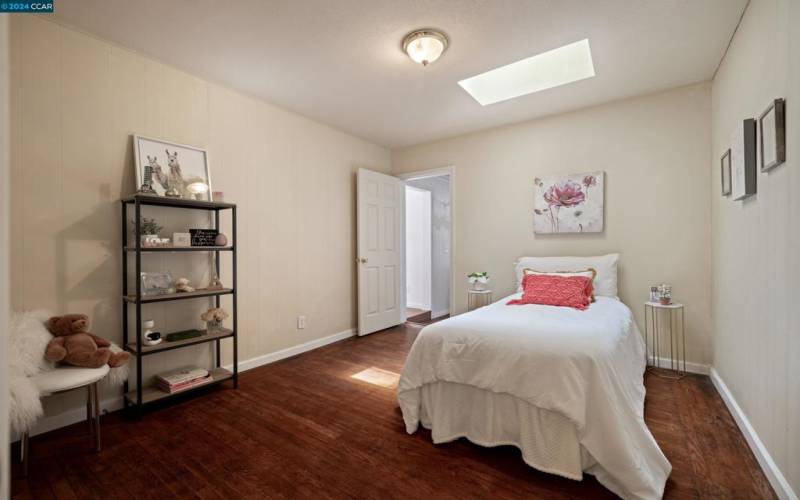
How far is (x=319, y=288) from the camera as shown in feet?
13.4

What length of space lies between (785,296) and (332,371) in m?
3.02

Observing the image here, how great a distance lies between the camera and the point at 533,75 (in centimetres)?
329

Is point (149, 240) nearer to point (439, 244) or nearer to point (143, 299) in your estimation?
point (143, 299)

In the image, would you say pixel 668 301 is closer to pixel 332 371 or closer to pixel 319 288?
pixel 332 371

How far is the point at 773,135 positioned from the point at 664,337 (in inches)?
87.2

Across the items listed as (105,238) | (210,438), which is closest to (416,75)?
(105,238)

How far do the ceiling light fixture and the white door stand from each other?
6.48 ft

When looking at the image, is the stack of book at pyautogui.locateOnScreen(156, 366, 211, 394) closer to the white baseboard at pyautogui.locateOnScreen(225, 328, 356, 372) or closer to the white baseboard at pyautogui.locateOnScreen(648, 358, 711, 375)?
the white baseboard at pyautogui.locateOnScreen(225, 328, 356, 372)

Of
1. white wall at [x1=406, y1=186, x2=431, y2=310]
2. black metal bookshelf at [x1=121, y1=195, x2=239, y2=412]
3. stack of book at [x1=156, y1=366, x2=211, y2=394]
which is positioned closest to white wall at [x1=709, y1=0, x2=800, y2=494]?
black metal bookshelf at [x1=121, y1=195, x2=239, y2=412]

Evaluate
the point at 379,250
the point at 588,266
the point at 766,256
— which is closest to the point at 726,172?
the point at 766,256

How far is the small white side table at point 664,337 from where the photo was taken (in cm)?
319

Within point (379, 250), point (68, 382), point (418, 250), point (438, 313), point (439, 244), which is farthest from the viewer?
point (418, 250)

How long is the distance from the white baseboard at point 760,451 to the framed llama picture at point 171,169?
3.75 m

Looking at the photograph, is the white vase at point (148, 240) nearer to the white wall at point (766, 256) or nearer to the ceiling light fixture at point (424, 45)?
the ceiling light fixture at point (424, 45)
